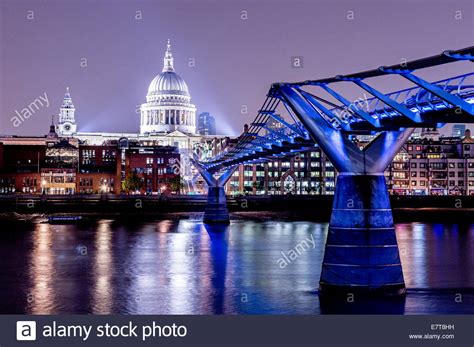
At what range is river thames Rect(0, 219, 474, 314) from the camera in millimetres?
30750

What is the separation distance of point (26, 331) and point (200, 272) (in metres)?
20.6

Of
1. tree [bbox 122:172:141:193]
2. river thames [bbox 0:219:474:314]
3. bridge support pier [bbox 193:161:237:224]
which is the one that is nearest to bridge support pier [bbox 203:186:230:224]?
bridge support pier [bbox 193:161:237:224]

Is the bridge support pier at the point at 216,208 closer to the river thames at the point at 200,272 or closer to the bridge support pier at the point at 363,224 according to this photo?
the river thames at the point at 200,272

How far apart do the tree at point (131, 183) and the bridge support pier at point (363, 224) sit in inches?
5213

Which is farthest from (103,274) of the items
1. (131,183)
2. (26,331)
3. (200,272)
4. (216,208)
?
(131,183)

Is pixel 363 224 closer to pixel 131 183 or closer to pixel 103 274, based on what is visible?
pixel 103 274

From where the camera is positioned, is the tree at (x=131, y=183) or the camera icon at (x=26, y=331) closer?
the camera icon at (x=26, y=331)

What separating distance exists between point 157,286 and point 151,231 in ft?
122

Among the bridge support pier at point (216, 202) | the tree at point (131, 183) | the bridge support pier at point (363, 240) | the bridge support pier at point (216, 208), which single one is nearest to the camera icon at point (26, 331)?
the bridge support pier at point (363, 240)

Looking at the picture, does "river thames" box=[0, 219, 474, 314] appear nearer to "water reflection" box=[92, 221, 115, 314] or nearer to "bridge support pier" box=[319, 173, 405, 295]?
"water reflection" box=[92, 221, 115, 314]

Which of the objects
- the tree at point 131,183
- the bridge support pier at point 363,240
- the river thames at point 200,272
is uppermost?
the tree at point 131,183

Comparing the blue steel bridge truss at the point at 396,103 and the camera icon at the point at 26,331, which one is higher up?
the blue steel bridge truss at the point at 396,103

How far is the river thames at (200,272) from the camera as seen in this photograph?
30.8 metres

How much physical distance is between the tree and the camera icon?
13616 centimetres
